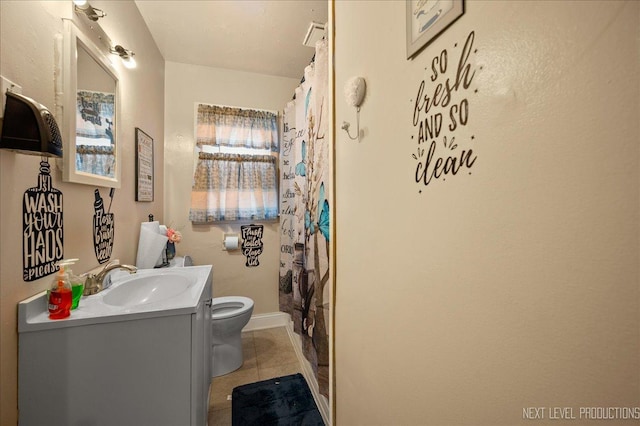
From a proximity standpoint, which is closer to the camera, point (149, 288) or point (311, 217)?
point (149, 288)

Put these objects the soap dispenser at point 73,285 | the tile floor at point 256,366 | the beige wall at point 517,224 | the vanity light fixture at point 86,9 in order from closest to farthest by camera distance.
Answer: the beige wall at point 517,224 < the soap dispenser at point 73,285 < the vanity light fixture at point 86,9 < the tile floor at point 256,366

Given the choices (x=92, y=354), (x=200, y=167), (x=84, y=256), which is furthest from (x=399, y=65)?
(x=200, y=167)

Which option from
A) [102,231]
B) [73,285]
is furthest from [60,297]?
[102,231]

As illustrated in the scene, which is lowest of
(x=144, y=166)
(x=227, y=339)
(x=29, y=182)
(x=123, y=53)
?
(x=227, y=339)

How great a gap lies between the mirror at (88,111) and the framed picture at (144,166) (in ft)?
1.04

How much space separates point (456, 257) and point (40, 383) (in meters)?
1.33

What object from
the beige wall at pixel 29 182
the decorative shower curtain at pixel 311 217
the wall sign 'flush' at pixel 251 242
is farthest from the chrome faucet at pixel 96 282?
the wall sign 'flush' at pixel 251 242

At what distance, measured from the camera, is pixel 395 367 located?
30.6 inches

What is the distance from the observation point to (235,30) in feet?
6.48

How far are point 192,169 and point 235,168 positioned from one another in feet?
1.27

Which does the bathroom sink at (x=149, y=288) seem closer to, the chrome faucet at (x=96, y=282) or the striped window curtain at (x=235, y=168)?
the chrome faucet at (x=96, y=282)

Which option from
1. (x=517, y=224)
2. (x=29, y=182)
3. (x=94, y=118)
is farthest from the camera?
(x=94, y=118)

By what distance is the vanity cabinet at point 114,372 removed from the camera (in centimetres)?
87

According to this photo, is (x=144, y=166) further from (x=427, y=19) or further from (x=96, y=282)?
(x=427, y=19)
